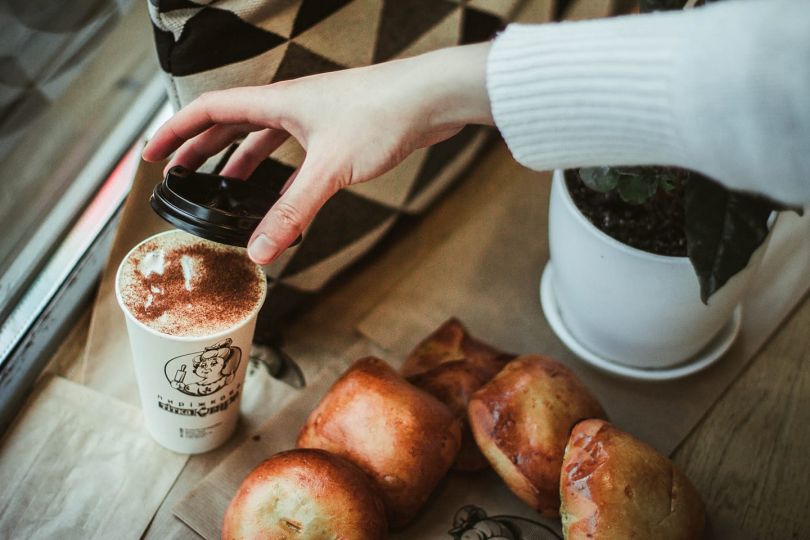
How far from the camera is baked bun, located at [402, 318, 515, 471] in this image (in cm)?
73

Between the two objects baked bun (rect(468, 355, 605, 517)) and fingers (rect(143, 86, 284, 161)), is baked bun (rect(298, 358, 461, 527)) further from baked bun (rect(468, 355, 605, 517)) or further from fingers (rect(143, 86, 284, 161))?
fingers (rect(143, 86, 284, 161))

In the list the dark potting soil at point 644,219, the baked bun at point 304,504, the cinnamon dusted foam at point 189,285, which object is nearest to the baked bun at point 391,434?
the baked bun at point 304,504

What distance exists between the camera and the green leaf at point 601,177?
0.65m

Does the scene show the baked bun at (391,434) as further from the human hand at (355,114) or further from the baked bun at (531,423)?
the human hand at (355,114)

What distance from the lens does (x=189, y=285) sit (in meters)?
0.62

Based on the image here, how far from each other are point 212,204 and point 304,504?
0.84ft

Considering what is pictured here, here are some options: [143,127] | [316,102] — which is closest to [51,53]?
[143,127]

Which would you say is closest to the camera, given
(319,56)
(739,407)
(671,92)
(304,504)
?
(671,92)

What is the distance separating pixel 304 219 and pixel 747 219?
13.1 inches

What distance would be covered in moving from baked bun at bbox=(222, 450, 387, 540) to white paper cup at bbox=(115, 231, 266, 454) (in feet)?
0.29

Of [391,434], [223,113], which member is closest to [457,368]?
[391,434]

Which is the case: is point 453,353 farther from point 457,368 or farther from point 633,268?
point 633,268

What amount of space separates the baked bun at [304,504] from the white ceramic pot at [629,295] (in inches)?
11.8

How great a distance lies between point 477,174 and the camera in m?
1.06
